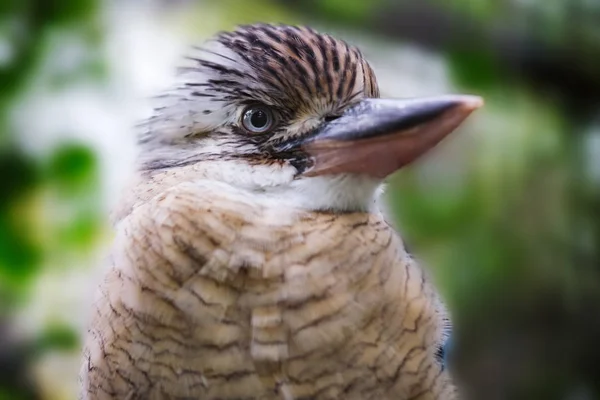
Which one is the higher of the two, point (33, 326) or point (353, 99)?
point (353, 99)

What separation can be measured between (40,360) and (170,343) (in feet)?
2.72

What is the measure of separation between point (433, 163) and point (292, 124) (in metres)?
0.89

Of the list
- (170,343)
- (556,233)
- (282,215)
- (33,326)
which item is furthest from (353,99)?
(556,233)

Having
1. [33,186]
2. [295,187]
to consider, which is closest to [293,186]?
[295,187]

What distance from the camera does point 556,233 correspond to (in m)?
1.46

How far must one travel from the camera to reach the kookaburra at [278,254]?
1.63ft

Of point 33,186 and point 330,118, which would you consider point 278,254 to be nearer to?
point 330,118

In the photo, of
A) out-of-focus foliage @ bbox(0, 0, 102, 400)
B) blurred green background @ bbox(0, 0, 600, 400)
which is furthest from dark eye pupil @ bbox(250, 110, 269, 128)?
out-of-focus foliage @ bbox(0, 0, 102, 400)

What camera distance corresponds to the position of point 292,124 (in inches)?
22.0

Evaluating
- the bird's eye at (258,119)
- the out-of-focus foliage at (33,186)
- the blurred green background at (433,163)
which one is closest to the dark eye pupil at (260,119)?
the bird's eye at (258,119)

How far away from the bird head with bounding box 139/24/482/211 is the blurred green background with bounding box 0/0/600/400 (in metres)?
0.53

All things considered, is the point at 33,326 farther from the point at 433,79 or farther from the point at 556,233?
the point at 556,233

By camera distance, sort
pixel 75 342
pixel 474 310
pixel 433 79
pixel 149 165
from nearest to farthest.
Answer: pixel 149 165 < pixel 75 342 < pixel 433 79 < pixel 474 310

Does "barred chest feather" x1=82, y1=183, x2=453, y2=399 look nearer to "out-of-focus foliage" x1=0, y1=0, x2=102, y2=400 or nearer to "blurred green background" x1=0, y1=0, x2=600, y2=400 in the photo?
"blurred green background" x1=0, y1=0, x2=600, y2=400
